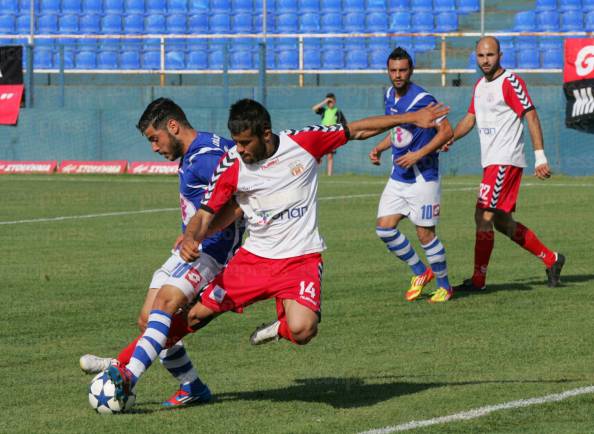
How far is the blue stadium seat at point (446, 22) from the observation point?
3528cm

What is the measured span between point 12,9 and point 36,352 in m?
31.7

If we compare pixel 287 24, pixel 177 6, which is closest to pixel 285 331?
pixel 287 24

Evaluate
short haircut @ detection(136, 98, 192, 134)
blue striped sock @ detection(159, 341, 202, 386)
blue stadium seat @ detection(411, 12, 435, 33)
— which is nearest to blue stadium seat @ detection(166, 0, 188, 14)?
blue stadium seat @ detection(411, 12, 435, 33)

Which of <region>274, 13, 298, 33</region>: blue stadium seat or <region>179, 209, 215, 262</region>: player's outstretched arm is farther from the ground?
<region>274, 13, 298, 33</region>: blue stadium seat

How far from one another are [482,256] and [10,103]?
23081mm

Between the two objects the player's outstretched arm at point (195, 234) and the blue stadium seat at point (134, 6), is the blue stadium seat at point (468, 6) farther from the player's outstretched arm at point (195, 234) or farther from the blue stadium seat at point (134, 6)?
the player's outstretched arm at point (195, 234)

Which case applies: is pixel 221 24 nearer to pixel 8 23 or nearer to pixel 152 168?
pixel 8 23

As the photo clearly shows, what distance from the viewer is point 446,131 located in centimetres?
1091

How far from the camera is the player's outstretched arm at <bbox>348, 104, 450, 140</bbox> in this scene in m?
7.43

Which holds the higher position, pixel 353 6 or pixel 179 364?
pixel 353 6

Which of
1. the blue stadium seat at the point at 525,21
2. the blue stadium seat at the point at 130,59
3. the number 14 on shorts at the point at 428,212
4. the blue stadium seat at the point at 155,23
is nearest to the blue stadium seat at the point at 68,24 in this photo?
the blue stadium seat at the point at 155,23

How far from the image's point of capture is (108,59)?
3609cm

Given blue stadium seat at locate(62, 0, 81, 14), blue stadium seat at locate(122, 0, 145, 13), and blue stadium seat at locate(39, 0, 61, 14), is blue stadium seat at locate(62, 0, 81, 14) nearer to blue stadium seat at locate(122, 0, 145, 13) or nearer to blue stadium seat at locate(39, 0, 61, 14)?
blue stadium seat at locate(39, 0, 61, 14)

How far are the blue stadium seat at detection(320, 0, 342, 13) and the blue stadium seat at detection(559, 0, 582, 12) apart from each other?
612cm
